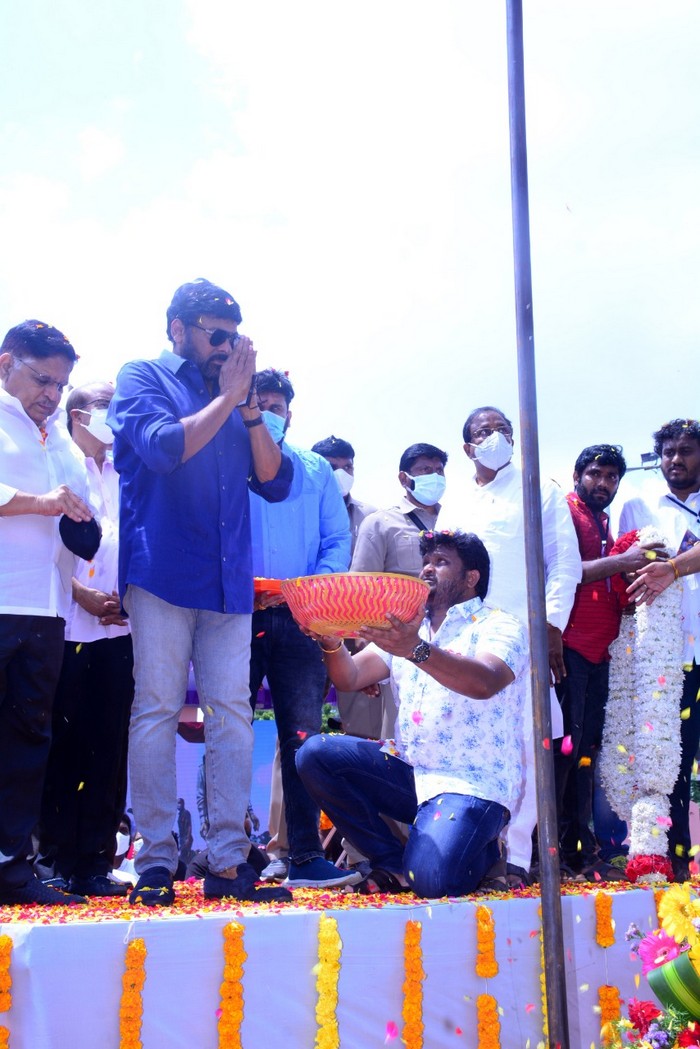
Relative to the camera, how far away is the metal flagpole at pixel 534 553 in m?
2.99

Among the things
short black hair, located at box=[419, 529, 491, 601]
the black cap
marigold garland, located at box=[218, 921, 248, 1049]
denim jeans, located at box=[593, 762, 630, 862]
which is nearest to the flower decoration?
marigold garland, located at box=[218, 921, 248, 1049]

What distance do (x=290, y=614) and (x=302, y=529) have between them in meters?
0.52

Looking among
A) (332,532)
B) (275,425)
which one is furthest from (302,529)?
(275,425)

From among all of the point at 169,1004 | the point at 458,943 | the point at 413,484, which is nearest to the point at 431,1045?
the point at 458,943

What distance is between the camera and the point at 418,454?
6.25m

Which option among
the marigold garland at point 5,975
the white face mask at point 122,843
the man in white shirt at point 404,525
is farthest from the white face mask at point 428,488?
the marigold garland at point 5,975

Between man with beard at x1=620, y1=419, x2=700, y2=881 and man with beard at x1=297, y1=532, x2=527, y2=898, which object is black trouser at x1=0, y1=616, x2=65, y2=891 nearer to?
man with beard at x1=297, y1=532, x2=527, y2=898

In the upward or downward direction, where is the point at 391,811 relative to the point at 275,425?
downward

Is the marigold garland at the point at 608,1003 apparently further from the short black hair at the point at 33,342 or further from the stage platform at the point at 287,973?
the short black hair at the point at 33,342

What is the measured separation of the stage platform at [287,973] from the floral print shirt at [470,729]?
1.44 ft

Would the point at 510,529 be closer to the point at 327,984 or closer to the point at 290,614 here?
the point at 290,614

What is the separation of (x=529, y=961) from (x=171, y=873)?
1.26m

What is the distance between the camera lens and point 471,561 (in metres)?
4.52

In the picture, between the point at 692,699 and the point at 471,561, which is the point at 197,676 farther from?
the point at 692,699
